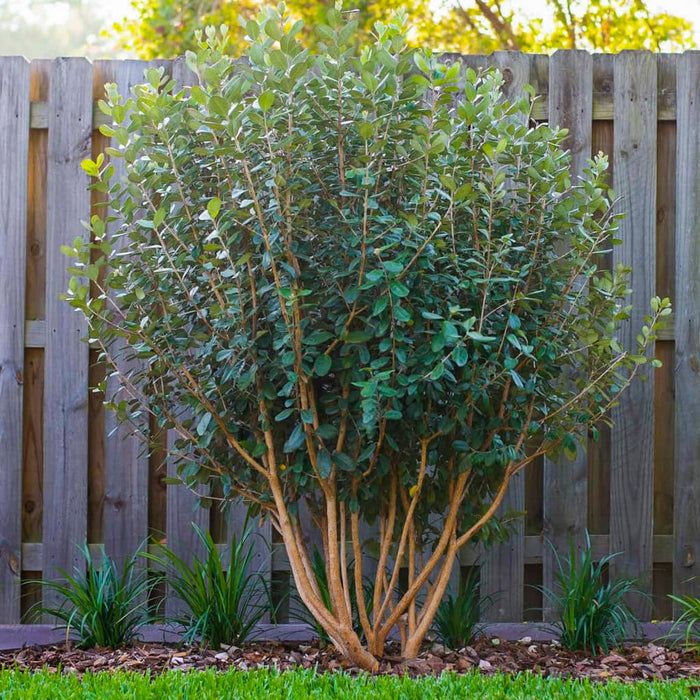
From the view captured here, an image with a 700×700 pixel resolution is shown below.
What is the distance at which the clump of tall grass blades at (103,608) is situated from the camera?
3.39m

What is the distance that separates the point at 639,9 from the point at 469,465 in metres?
9.28

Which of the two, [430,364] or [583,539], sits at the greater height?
[430,364]

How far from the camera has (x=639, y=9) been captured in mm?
10594

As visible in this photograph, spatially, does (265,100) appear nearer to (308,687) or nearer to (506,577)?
(308,687)

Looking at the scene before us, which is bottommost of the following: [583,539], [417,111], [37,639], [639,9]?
[37,639]

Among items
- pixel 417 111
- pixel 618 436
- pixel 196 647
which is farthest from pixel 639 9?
pixel 196 647

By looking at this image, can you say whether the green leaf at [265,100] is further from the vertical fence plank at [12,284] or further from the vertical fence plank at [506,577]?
the vertical fence plank at [12,284]

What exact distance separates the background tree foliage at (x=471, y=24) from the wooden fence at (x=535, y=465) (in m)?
6.68

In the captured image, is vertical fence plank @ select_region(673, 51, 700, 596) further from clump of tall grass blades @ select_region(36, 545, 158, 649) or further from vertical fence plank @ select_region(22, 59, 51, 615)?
vertical fence plank @ select_region(22, 59, 51, 615)

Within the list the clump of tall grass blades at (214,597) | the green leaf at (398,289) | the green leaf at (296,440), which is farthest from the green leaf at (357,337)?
the clump of tall grass blades at (214,597)

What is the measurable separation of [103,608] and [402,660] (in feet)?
3.79

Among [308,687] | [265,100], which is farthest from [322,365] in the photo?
[308,687]

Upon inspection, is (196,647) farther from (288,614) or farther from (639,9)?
(639,9)

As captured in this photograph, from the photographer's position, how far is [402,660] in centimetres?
319
